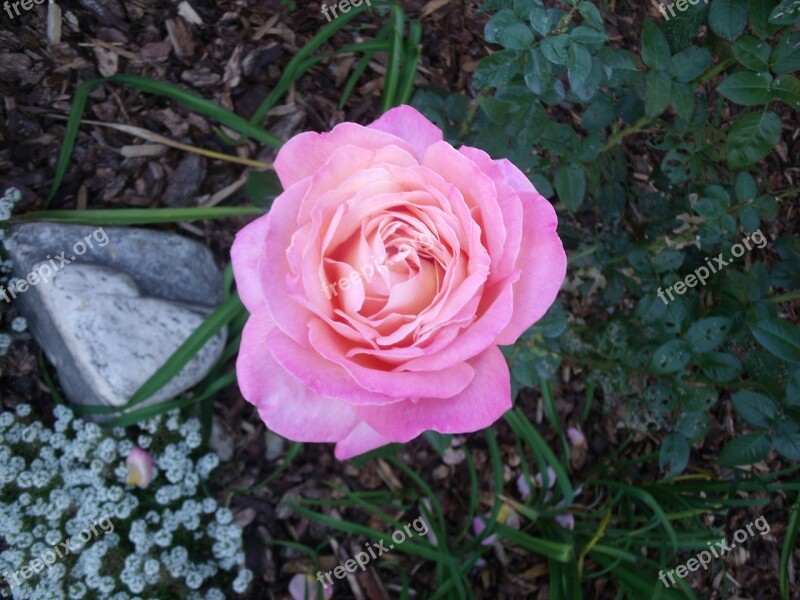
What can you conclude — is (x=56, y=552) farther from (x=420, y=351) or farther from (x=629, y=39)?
(x=629, y=39)

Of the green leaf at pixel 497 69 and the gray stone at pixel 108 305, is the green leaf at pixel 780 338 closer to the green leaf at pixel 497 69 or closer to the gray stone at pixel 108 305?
the green leaf at pixel 497 69

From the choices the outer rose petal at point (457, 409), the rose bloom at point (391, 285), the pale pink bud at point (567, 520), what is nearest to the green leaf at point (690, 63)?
the rose bloom at point (391, 285)

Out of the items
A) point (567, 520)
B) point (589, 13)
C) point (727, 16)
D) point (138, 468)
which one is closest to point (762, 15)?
point (727, 16)

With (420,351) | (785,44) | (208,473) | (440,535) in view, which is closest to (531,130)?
(785,44)

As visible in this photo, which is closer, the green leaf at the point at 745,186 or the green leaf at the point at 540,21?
the green leaf at the point at 540,21

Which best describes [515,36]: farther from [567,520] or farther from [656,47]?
[567,520]

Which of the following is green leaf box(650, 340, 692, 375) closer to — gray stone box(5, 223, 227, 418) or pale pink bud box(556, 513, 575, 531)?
pale pink bud box(556, 513, 575, 531)
